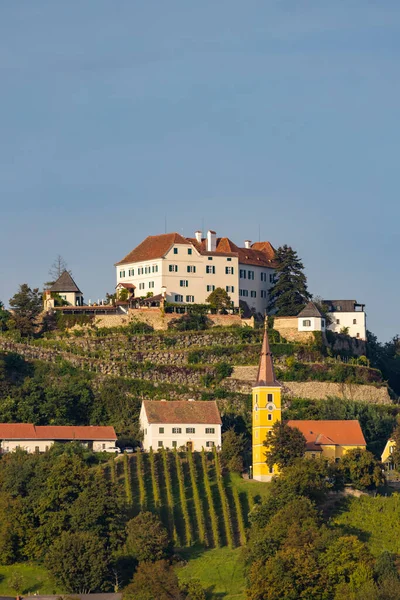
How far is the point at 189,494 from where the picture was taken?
114688 mm

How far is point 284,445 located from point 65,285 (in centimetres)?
3222

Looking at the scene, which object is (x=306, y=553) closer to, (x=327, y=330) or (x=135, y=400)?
(x=135, y=400)

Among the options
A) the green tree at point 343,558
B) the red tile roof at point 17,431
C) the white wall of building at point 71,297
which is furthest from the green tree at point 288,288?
the green tree at point 343,558

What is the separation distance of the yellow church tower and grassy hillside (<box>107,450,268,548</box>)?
1.66 meters

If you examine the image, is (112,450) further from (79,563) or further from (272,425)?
(79,563)

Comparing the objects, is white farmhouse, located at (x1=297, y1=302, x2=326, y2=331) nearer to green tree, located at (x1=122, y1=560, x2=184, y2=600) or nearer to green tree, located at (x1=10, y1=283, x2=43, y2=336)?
green tree, located at (x1=10, y1=283, x2=43, y2=336)

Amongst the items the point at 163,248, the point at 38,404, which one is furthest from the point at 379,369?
the point at 38,404

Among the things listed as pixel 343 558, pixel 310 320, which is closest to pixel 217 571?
pixel 343 558

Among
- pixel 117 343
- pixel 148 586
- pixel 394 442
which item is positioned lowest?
pixel 148 586

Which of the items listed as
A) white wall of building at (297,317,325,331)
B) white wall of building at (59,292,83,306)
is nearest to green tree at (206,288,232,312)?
white wall of building at (297,317,325,331)

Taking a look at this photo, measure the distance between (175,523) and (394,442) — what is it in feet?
66.6

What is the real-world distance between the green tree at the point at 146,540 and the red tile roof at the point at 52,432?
16.9 meters

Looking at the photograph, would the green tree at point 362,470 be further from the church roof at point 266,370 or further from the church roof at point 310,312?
the church roof at point 310,312

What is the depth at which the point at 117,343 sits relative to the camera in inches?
5389
